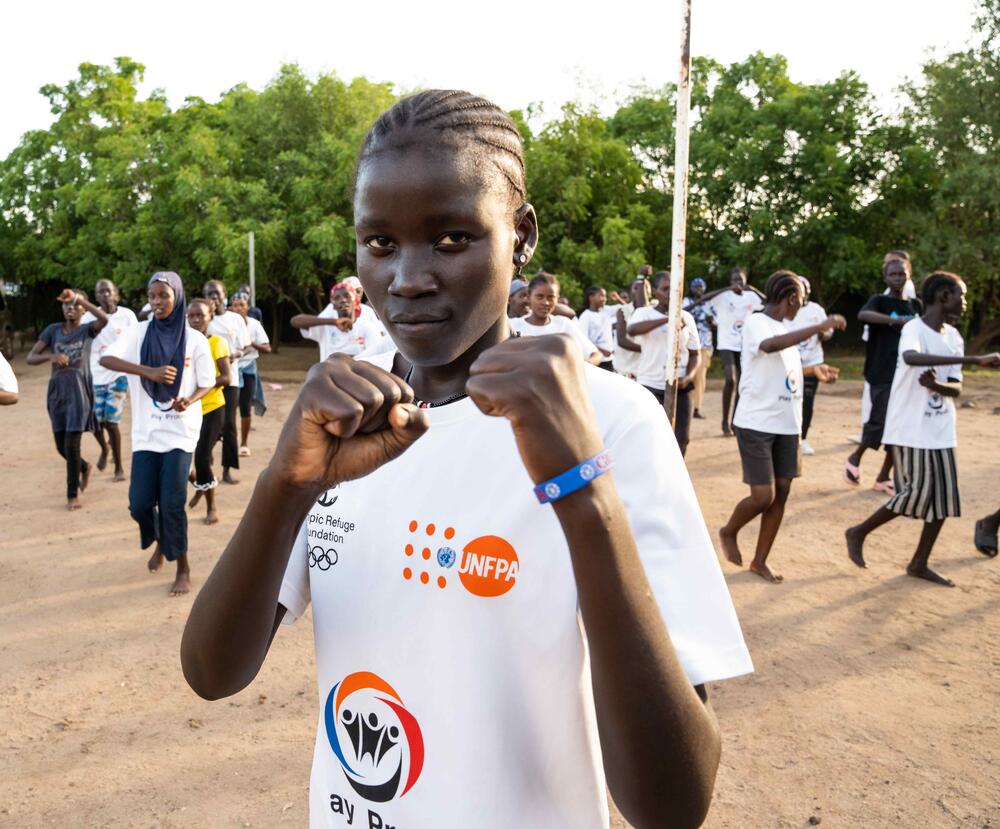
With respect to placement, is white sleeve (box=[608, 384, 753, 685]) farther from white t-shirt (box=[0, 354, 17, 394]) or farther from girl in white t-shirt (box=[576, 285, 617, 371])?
girl in white t-shirt (box=[576, 285, 617, 371])

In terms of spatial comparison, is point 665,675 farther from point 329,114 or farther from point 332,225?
point 329,114

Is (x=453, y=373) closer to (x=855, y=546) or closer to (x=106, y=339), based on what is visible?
(x=855, y=546)

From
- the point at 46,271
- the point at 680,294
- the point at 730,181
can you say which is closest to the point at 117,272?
the point at 46,271

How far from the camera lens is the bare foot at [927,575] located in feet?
18.7

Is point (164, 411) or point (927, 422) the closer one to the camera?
point (164, 411)

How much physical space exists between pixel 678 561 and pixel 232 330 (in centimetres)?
866

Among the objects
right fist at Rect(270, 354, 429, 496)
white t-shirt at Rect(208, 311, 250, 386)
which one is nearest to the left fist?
right fist at Rect(270, 354, 429, 496)

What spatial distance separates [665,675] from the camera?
1.00 metres

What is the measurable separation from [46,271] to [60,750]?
24.5 meters

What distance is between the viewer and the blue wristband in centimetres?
94

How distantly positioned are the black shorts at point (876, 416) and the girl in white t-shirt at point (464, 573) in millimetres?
7693

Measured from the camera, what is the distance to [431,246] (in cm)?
122

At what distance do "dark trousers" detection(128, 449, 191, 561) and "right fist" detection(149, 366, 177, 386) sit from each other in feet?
1.62

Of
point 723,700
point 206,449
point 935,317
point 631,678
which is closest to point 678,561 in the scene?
point 631,678
